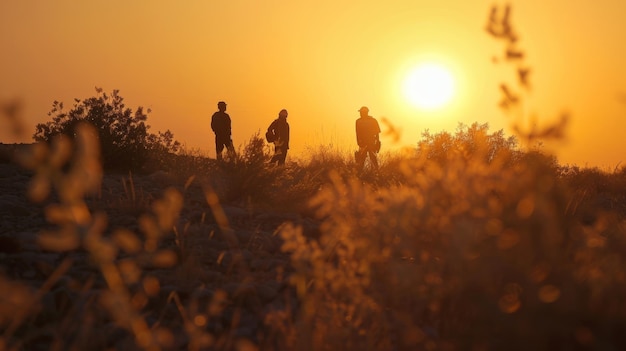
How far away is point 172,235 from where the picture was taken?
7.62m

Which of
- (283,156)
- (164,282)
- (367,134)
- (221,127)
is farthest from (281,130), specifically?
(164,282)

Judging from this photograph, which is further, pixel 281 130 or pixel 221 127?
pixel 281 130

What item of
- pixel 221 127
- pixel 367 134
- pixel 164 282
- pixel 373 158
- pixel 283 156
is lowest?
pixel 164 282

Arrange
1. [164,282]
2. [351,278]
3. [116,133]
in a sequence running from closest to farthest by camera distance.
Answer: [351,278] < [164,282] < [116,133]

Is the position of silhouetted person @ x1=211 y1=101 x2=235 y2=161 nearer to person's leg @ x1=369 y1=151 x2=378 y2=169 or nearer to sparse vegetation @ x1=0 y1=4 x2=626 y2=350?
person's leg @ x1=369 y1=151 x2=378 y2=169

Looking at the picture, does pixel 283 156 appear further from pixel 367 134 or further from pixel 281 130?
pixel 367 134

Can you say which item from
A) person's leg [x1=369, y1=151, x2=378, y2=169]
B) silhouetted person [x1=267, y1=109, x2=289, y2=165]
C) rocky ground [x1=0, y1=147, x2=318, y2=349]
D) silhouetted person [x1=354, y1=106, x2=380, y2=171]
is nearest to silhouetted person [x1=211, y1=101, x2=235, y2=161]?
silhouetted person [x1=267, y1=109, x2=289, y2=165]

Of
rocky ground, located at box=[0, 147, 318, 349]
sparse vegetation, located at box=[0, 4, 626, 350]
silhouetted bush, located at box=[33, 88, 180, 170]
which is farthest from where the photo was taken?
silhouetted bush, located at box=[33, 88, 180, 170]

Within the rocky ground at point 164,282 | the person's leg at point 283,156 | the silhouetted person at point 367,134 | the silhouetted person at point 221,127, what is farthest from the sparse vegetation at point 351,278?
the silhouetted person at point 367,134

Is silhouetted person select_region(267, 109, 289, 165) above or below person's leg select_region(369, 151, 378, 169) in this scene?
above

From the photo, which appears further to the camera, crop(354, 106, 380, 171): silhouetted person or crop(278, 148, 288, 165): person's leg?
crop(354, 106, 380, 171): silhouetted person

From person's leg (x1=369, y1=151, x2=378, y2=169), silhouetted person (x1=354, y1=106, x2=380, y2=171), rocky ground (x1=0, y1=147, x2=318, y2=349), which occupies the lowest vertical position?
rocky ground (x1=0, y1=147, x2=318, y2=349)

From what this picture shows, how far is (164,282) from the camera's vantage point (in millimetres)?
5992

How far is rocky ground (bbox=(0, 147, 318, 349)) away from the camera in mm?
4906
